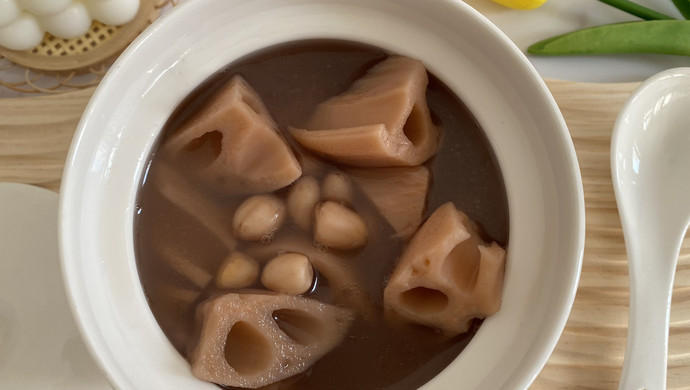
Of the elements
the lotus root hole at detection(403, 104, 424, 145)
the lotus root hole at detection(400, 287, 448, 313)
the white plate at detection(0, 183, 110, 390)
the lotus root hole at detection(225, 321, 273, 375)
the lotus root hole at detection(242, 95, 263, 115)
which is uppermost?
the lotus root hole at detection(403, 104, 424, 145)

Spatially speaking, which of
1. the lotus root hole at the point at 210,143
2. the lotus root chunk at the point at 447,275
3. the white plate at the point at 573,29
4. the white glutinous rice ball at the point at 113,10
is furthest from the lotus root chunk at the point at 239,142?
the white plate at the point at 573,29

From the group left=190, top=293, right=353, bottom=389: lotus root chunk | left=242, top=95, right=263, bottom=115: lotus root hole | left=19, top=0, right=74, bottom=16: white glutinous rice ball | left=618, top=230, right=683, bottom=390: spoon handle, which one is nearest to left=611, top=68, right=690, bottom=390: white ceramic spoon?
left=618, top=230, right=683, bottom=390: spoon handle

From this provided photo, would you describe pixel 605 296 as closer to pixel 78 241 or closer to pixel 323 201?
pixel 323 201

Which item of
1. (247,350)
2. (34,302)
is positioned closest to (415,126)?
(247,350)

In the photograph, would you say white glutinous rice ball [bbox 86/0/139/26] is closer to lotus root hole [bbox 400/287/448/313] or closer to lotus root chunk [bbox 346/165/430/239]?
lotus root chunk [bbox 346/165/430/239]

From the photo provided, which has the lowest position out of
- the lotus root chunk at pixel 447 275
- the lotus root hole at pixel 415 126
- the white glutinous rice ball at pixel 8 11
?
the lotus root chunk at pixel 447 275

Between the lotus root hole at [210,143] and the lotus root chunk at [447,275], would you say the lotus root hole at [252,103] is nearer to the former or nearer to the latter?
the lotus root hole at [210,143]

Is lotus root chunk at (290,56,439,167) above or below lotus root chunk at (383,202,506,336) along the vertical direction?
above
